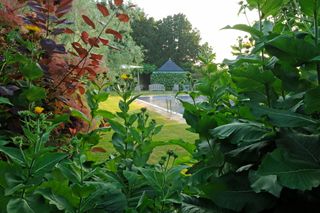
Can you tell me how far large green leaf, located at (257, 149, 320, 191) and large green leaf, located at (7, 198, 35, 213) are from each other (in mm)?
550

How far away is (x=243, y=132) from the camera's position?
91cm

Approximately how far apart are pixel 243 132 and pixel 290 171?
0.19m

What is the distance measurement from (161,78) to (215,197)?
32097mm

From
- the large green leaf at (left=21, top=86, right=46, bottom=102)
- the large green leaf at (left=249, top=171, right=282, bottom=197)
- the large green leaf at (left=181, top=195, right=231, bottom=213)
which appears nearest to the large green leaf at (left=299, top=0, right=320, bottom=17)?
the large green leaf at (left=249, top=171, right=282, bottom=197)

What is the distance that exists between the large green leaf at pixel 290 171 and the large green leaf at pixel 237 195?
0.13m

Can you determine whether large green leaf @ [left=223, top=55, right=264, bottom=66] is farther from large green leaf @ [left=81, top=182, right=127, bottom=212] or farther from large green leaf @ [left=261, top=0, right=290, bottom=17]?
large green leaf @ [left=81, top=182, right=127, bottom=212]

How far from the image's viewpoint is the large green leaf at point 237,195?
0.84 meters

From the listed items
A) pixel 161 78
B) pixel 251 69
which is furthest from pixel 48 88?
pixel 161 78

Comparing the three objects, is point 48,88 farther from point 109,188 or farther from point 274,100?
point 274,100

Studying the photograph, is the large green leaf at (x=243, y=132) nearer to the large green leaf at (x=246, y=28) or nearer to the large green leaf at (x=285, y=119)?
the large green leaf at (x=285, y=119)

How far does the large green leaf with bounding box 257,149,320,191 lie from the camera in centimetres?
72

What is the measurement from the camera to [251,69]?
93 cm

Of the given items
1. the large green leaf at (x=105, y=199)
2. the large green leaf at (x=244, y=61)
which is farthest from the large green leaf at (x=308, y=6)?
the large green leaf at (x=105, y=199)

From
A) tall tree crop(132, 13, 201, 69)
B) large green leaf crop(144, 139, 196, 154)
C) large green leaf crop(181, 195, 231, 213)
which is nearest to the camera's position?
large green leaf crop(181, 195, 231, 213)
